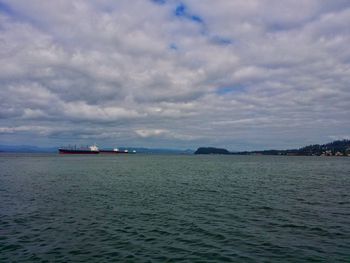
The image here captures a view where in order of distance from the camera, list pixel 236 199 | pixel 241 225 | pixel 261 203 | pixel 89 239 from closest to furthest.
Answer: pixel 89 239
pixel 241 225
pixel 261 203
pixel 236 199

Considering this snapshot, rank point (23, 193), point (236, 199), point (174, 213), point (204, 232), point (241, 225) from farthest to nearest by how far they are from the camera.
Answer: point (23, 193), point (236, 199), point (174, 213), point (241, 225), point (204, 232)

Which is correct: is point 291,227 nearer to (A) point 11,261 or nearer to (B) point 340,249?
(B) point 340,249

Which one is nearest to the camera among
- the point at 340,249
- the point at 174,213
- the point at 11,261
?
the point at 11,261

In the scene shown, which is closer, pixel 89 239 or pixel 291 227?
pixel 89 239

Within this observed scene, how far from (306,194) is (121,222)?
31.4 m

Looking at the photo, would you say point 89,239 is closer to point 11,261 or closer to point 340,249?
point 11,261

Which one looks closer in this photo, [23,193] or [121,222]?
[121,222]

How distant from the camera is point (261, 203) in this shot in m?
39.5

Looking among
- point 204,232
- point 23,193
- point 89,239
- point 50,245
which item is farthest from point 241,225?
point 23,193

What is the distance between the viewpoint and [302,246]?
2223 centimetres

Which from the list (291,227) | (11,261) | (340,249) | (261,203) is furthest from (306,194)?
(11,261)

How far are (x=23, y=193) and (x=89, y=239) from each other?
29.4m

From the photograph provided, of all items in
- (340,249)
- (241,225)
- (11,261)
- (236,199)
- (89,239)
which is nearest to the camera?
(11,261)

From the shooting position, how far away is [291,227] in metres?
27.5
